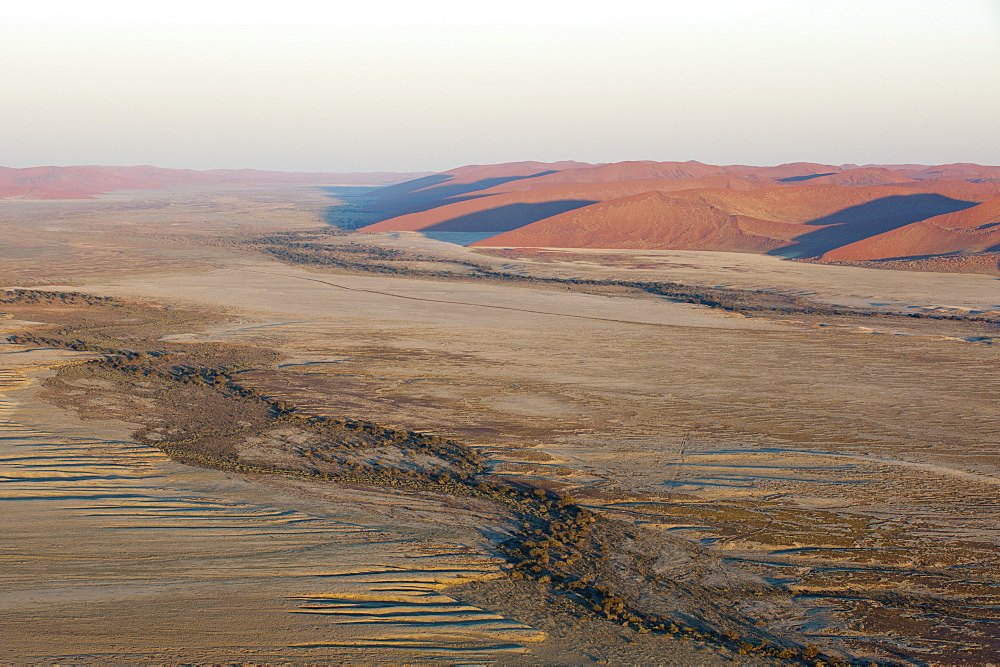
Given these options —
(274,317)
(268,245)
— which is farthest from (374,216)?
(274,317)

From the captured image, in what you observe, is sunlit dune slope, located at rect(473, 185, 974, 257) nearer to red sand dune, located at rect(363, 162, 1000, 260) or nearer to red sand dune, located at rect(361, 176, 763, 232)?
red sand dune, located at rect(363, 162, 1000, 260)

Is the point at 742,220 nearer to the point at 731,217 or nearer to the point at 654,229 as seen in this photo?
the point at 731,217

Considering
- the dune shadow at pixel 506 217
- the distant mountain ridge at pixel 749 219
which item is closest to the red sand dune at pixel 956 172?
the distant mountain ridge at pixel 749 219

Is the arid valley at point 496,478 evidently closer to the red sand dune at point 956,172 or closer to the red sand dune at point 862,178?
the red sand dune at point 862,178

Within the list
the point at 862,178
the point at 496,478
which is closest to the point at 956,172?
the point at 862,178

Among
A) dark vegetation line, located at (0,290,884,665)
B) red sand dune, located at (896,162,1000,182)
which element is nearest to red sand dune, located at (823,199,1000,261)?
dark vegetation line, located at (0,290,884,665)
